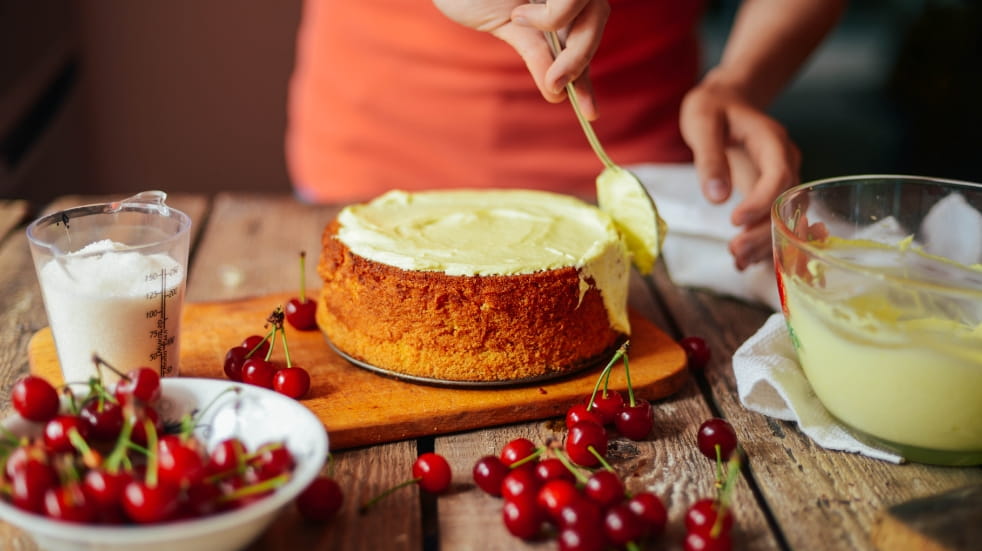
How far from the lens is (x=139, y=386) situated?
96cm

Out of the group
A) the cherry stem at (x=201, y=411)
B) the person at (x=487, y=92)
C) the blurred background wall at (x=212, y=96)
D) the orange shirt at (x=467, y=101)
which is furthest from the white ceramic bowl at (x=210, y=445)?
the blurred background wall at (x=212, y=96)

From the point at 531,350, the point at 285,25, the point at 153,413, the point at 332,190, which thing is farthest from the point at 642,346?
the point at 285,25

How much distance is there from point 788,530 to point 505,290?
1.54 ft

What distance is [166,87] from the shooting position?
3711 mm

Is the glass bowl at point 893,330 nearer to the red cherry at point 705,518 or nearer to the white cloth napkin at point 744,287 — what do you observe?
the white cloth napkin at point 744,287

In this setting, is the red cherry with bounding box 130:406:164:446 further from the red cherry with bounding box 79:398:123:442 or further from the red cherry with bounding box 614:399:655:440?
the red cherry with bounding box 614:399:655:440

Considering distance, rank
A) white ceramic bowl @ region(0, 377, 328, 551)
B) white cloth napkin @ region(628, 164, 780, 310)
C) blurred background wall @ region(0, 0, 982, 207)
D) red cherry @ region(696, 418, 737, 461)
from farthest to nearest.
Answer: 1. blurred background wall @ region(0, 0, 982, 207)
2. white cloth napkin @ region(628, 164, 780, 310)
3. red cherry @ region(696, 418, 737, 461)
4. white ceramic bowl @ region(0, 377, 328, 551)

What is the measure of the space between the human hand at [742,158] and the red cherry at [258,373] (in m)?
0.75

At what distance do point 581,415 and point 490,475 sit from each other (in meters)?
0.18

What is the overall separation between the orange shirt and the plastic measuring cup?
98cm

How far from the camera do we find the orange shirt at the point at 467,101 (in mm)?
2043

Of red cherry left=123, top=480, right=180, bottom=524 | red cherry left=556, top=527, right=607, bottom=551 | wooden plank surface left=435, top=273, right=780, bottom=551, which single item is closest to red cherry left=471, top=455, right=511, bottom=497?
wooden plank surface left=435, top=273, right=780, bottom=551

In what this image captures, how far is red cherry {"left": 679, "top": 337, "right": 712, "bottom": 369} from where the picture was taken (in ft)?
4.50

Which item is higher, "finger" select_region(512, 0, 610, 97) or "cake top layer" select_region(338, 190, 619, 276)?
"finger" select_region(512, 0, 610, 97)
